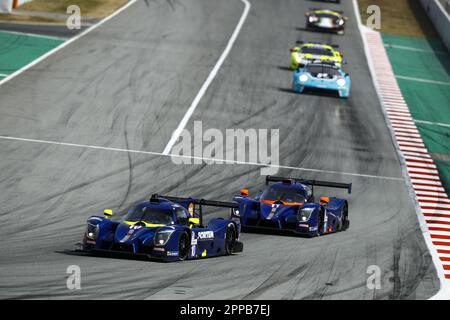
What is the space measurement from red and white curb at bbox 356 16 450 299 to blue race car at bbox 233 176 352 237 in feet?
8.46

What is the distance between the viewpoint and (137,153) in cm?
3192

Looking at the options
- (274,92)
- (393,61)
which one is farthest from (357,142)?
(393,61)

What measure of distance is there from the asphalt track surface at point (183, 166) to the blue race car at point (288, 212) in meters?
0.48

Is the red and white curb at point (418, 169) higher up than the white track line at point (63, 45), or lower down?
lower down

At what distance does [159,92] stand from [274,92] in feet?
17.1

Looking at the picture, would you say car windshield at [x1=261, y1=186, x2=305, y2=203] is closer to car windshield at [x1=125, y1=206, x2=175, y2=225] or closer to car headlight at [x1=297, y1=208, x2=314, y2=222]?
car headlight at [x1=297, y1=208, x2=314, y2=222]

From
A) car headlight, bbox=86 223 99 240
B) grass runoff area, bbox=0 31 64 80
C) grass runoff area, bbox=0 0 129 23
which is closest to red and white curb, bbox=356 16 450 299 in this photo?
car headlight, bbox=86 223 99 240

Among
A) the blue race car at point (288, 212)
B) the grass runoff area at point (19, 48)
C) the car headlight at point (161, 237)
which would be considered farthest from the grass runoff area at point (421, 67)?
the grass runoff area at point (19, 48)

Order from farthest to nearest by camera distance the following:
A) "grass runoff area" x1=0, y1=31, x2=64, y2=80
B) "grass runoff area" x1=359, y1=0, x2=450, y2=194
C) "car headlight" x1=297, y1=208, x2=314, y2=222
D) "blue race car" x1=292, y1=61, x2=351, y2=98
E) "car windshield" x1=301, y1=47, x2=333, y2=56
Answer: "car windshield" x1=301, y1=47, x2=333, y2=56, "blue race car" x1=292, y1=61, x2=351, y2=98, "grass runoff area" x1=0, y1=31, x2=64, y2=80, "grass runoff area" x1=359, y1=0, x2=450, y2=194, "car headlight" x1=297, y1=208, x2=314, y2=222

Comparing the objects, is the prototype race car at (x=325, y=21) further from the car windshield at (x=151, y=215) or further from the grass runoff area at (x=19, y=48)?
the car windshield at (x=151, y=215)

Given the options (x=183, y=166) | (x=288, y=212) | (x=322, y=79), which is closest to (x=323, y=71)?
(x=322, y=79)

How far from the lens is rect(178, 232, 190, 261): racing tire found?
Answer: 1900 centimetres

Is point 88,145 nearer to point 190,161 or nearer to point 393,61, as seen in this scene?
point 190,161

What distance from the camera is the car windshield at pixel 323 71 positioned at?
139ft
